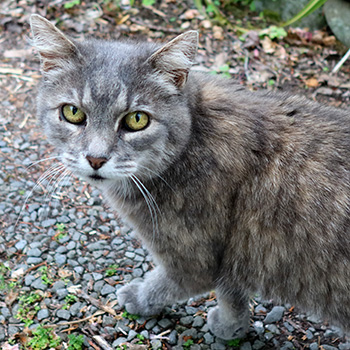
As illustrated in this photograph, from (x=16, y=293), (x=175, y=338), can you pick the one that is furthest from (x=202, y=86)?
(x=16, y=293)

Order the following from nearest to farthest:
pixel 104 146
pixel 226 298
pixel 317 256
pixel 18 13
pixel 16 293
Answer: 1. pixel 104 146
2. pixel 317 256
3. pixel 226 298
4. pixel 16 293
5. pixel 18 13

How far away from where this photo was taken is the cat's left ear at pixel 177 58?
268 centimetres

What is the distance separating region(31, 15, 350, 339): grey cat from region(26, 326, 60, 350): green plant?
0.93m

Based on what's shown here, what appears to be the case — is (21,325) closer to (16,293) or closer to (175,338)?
(16,293)

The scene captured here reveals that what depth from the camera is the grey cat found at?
105 inches

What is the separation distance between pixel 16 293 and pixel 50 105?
148 cm

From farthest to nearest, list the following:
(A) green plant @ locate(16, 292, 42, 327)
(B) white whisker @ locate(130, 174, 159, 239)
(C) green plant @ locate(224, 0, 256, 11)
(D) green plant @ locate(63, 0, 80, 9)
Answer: (C) green plant @ locate(224, 0, 256, 11), (D) green plant @ locate(63, 0, 80, 9), (A) green plant @ locate(16, 292, 42, 327), (B) white whisker @ locate(130, 174, 159, 239)

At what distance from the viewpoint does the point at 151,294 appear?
3.32m

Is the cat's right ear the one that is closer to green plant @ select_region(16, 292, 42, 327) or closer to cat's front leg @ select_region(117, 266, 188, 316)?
cat's front leg @ select_region(117, 266, 188, 316)

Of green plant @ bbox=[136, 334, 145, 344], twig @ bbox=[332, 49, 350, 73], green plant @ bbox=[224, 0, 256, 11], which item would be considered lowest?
green plant @ bbox=[136, 334, 145, 344]

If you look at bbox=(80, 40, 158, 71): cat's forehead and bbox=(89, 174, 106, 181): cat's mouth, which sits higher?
bbox=(80, 40, 158, 71): cat's forehead

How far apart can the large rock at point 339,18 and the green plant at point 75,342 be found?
439cm

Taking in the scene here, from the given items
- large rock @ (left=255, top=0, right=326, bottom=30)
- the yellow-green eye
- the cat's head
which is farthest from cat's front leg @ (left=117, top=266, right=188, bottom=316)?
large rock @ (left=255, top=0, right=326, bottom=30)

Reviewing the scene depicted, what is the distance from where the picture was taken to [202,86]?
3.03 meters
